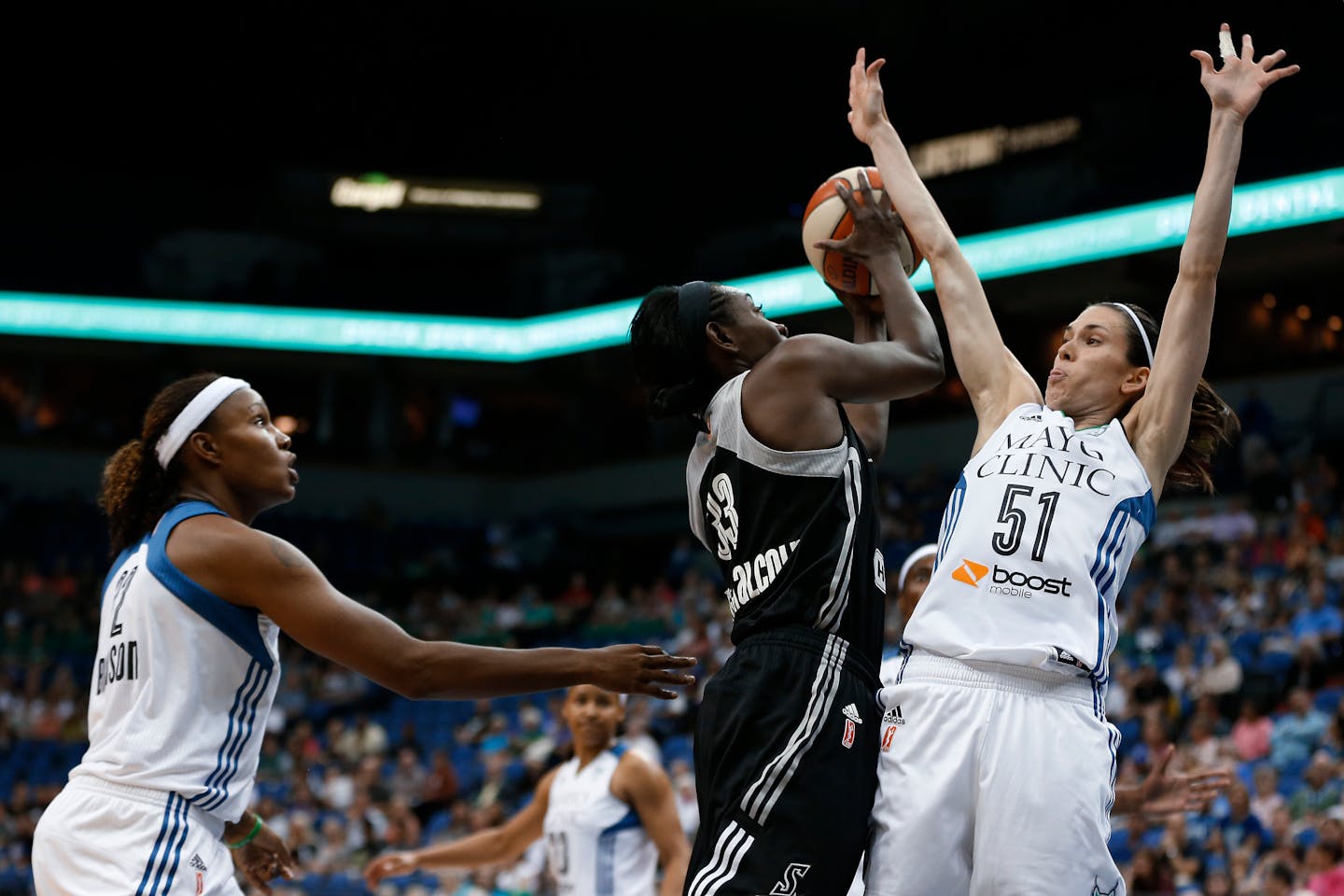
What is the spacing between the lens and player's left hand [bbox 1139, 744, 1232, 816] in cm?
397

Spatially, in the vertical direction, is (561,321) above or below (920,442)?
above

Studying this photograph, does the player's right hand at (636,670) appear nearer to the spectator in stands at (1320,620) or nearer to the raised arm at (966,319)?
the raised arm at (966,319)

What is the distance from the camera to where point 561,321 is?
79.4ft

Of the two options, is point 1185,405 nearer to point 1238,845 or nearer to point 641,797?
point 641,797

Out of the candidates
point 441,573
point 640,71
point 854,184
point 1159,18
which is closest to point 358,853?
point 441,573

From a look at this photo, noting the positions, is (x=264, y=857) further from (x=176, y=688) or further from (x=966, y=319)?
(x=966, y=319)

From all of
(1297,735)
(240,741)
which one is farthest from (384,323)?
(240,741)

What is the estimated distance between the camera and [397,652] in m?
3.27

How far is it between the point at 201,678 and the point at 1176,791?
2.62 meters

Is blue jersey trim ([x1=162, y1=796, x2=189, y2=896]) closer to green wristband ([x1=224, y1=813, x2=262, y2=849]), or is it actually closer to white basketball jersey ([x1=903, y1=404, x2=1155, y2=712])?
green wristband ([x1=224, y1=813, x2=262, y2=849])

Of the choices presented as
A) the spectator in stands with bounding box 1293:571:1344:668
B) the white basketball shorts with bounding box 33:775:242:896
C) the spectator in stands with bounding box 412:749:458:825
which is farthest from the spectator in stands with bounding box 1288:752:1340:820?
the spectator in stands with bounding box 412:749:458:825

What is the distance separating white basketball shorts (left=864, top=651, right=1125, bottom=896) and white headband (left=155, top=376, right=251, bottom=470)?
188 centimetres

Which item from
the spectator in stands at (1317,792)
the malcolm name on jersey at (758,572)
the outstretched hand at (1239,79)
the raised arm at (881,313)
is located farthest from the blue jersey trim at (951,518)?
the spectator in stands at (1317,792)

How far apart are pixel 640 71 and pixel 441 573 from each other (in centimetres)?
1033
